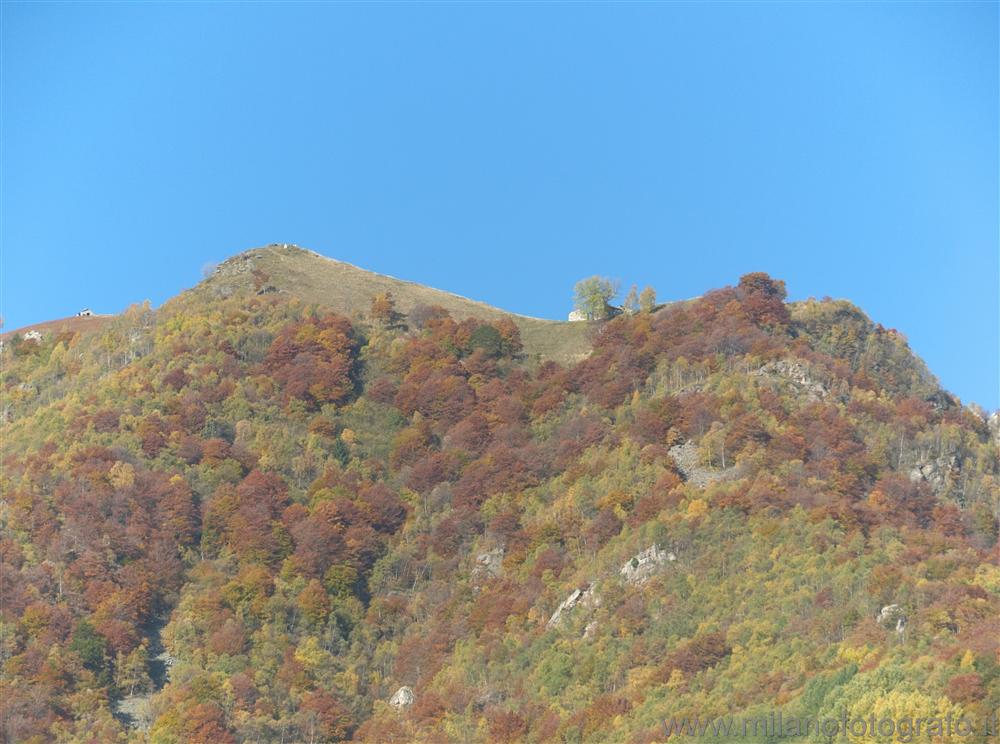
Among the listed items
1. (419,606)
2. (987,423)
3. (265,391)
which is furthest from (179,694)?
(987,423)

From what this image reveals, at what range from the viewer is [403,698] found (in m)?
98.4

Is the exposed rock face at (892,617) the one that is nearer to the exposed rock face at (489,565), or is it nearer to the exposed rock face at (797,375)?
the exposed rock face at (489,565)

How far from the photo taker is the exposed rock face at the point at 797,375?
12025 cm

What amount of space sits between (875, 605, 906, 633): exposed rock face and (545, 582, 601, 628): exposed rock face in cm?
1876

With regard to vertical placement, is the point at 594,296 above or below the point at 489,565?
above

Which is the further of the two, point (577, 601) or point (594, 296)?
point (594, 296)

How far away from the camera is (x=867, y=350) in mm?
132000

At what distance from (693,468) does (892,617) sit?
84.9 ft

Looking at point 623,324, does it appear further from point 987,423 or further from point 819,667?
point 819,667

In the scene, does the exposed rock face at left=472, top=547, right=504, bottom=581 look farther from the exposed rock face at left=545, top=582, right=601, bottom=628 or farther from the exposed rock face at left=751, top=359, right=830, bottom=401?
the exposed rock face at left=751, top=359, right=830, bottom=401

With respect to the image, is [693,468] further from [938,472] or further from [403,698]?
[403,698]

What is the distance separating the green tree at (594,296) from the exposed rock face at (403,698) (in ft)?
207

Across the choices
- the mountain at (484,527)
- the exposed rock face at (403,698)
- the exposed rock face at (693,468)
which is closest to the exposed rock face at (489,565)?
the mountain at (484,527)

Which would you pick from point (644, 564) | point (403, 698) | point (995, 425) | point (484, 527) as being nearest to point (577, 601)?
point (644, 564)
